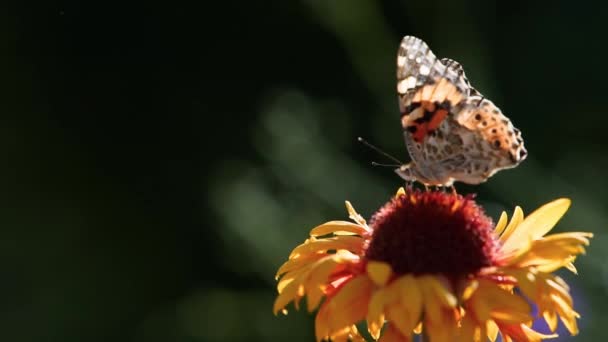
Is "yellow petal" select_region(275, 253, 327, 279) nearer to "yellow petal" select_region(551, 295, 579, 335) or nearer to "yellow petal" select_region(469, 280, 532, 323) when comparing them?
"yellow petal" select_region(469, 280, 532, 323)

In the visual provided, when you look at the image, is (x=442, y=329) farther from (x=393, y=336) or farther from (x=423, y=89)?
(x=423, y=89)

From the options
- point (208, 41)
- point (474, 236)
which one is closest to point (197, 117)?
point (208, 41)

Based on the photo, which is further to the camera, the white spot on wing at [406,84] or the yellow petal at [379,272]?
the white spot on wing at [406,84]

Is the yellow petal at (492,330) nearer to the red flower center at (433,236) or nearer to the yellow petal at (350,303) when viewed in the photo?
the red flower center at (433,236)

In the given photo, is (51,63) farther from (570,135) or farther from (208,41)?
(570,135)

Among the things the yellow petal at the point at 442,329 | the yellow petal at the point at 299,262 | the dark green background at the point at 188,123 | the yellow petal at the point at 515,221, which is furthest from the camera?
the dark green background at the point at 188,123

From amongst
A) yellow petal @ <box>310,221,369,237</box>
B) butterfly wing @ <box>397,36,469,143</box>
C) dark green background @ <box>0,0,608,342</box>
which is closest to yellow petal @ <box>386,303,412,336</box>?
yellow petal @ <box>310,221,369,237</box>

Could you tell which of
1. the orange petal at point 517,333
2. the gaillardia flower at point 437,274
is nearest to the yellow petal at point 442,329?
the gaillardia flower at point 437,274
